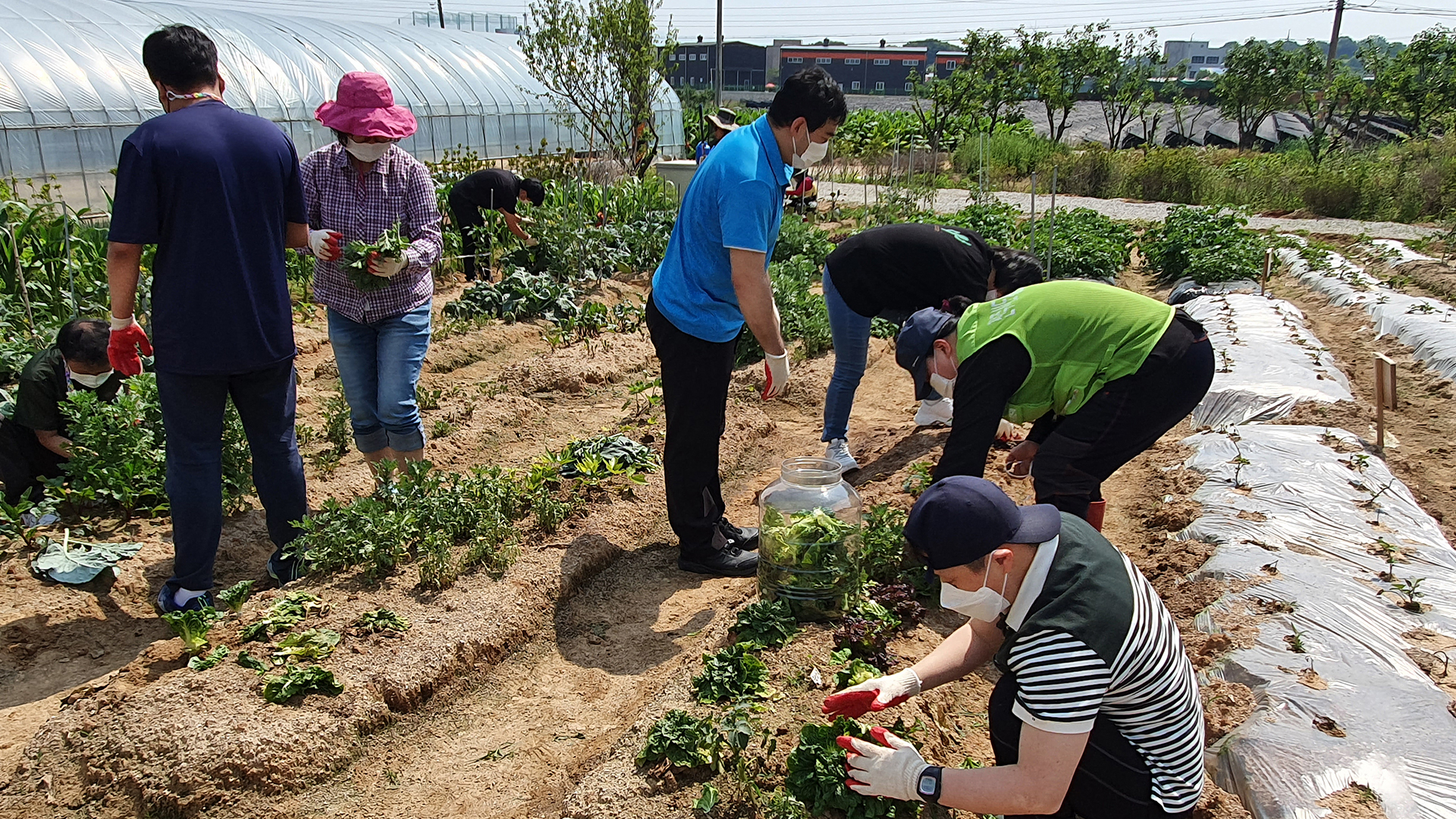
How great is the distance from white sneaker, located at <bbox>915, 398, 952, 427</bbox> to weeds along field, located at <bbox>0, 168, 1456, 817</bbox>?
7.3 inches

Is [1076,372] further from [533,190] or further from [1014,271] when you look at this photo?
[533,190]

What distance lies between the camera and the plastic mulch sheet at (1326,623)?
251cm

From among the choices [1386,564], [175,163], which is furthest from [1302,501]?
[175,163]

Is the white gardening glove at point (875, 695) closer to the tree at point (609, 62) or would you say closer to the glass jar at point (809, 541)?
the glass jar at point (809, 541)

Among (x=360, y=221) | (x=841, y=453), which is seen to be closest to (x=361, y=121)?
(x=360, y=221)

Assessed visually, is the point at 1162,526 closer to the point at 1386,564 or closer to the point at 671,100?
the point at 1386,564

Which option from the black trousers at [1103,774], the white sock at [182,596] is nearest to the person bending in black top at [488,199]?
the white sock at [182,596]

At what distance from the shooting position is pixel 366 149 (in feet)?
12.9

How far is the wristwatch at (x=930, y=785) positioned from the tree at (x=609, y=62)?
463 inches

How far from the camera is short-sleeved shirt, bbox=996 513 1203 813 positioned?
6.46 feet

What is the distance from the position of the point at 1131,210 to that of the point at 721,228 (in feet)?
49.9

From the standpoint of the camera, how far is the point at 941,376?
345 centimetres

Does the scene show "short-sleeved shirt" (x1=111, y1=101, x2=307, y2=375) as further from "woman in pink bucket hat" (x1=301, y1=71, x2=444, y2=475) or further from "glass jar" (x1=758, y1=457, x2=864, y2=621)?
"glass jar" (x1=758, y1=457, x2=864, y2=621)

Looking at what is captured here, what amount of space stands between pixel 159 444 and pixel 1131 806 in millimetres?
4484
